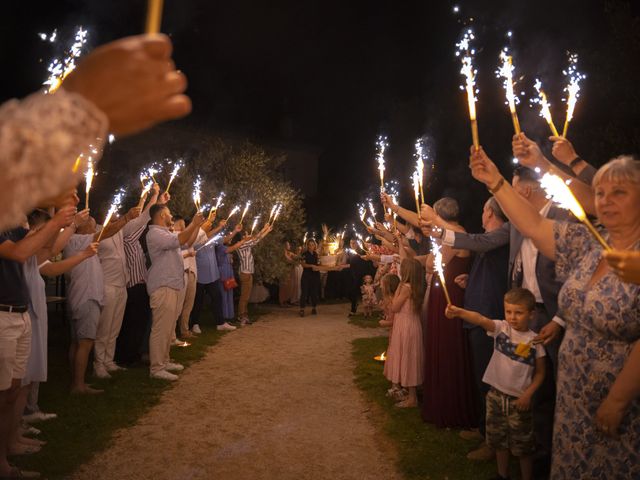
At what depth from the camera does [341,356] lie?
10102 mm

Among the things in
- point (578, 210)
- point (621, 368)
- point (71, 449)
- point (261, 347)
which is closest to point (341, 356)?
point (261, 347)

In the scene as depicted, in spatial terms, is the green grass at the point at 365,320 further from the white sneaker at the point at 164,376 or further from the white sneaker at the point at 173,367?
the white sneaker at the point at 164,376

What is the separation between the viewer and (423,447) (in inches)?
209

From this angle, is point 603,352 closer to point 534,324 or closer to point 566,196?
point 566,196

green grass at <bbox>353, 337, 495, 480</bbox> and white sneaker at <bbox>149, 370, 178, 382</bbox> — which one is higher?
green grass at <bbox>353, 337, 495, 480</bbox>

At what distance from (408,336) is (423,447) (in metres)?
1.82

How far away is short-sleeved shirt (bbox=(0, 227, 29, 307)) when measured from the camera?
4148 mm

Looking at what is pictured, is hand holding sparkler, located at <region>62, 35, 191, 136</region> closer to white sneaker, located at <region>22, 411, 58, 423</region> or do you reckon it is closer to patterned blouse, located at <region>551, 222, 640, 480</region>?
patterned blouse, located at <region>551, 222, 640, 480</region>

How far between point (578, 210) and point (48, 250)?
510cm

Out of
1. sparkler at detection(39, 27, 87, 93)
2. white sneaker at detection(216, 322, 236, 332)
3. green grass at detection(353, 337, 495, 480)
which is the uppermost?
sparkler at detection(39, 27, 87, 93)

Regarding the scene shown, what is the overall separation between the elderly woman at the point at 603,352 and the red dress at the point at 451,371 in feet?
9.71

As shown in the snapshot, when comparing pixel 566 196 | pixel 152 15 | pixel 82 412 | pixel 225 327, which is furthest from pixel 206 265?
pixel 152 15

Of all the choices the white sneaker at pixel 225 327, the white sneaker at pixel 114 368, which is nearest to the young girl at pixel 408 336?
the white sneaker at pixel 114 368

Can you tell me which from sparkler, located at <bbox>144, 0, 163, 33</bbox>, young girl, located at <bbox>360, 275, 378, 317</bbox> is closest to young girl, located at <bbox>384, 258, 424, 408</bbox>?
sparkler, located at <bbox>144, 0, 163, 33</bbox>
